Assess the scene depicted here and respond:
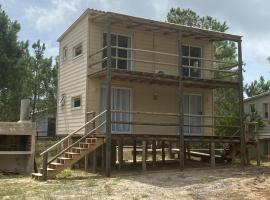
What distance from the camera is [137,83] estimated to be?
872 inches

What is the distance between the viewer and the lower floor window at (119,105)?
21.3 m

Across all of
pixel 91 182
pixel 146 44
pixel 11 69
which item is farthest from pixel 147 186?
pixel 11 69

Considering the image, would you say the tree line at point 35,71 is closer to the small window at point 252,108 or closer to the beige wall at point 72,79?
the small window at point 252,108

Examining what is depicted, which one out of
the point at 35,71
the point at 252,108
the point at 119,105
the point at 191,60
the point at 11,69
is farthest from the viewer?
the point at 35,71

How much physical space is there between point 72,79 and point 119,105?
9.84 feet

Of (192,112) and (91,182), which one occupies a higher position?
(192,112)

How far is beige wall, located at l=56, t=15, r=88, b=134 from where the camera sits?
21516mm

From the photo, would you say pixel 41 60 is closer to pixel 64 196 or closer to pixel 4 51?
pixel 4 51

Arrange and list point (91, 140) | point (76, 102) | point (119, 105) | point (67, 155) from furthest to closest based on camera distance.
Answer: point (76, 102)
point (119, 105)
point (91, 140)
point (67, 155)

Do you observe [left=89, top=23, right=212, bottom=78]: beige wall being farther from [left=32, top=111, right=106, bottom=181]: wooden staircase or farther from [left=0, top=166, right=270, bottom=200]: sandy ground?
[left=0, top=166, right=270, bottom=200]: sandy ground

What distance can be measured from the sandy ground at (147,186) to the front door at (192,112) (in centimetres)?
452

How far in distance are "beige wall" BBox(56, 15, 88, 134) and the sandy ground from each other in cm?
365

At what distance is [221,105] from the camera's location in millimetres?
42781

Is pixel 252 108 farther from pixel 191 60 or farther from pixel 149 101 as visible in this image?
pixel 149 101
